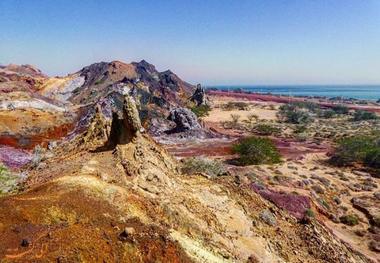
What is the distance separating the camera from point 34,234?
10.4 m

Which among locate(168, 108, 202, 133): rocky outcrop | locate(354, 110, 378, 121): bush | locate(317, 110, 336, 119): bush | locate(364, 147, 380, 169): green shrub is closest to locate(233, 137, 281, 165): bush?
locate(364, 147, 380, 169): green shrub

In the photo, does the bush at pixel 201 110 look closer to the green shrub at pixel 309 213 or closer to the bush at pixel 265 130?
the bush at pixel 265 130

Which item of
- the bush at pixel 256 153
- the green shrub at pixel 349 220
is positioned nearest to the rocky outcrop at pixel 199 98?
the bush at pixel 256 153

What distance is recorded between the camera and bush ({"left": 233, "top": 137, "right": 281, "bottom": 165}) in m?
48.9

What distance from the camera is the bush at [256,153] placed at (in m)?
48.9

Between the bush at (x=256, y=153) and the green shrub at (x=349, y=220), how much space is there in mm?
16697

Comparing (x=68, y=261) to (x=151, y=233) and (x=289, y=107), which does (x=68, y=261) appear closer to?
(x=151, y=233)

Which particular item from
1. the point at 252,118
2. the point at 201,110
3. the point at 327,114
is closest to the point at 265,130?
the point at 252,118

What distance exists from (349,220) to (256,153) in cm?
1870

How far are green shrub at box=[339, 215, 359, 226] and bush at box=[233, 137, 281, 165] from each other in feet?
54.8

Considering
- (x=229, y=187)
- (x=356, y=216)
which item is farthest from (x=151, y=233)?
(x=356, y=216)

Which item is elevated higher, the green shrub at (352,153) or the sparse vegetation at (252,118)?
the green shrub at (352,153)

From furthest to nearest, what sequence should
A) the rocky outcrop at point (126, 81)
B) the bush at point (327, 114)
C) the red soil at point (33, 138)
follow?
1. the bush at point (327, 114)
2. the rocky outcrop at point (126, 81)
3. the red soil at point (33, 138)

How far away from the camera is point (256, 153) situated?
49.6 m
